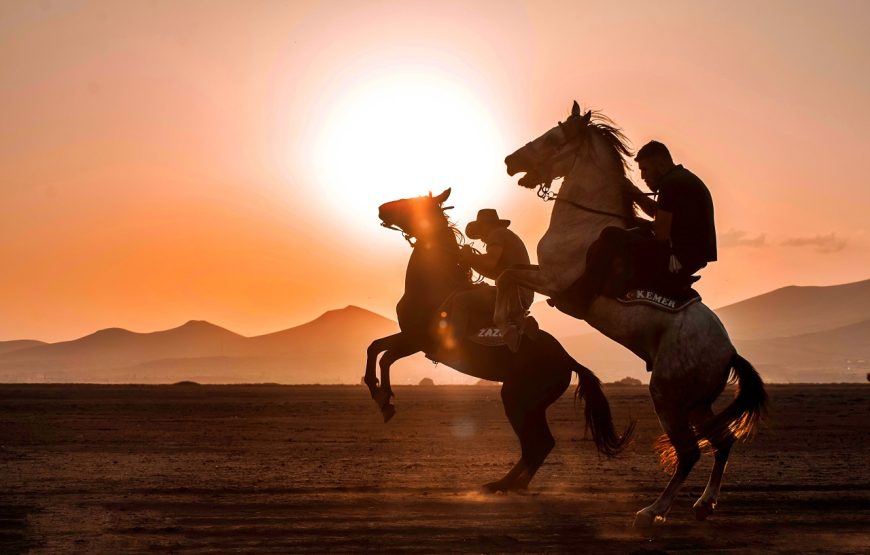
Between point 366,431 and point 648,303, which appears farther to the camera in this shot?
point 366,431

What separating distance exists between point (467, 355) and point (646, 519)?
3.40m

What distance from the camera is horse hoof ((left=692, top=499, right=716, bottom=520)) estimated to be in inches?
399

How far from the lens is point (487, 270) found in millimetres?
12586

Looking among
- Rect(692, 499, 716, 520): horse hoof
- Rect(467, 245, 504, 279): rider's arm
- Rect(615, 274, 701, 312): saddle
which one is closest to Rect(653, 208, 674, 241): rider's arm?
Rect(615, 274, 701, 312): saddle

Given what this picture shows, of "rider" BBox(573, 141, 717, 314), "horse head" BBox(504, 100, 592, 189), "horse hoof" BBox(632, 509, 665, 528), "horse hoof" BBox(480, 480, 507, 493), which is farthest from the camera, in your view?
"horse hoof" BBox(480, 480, 507, 493)

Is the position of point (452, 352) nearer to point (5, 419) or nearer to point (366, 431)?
point (366, 431)

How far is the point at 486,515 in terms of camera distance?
34.0 ft

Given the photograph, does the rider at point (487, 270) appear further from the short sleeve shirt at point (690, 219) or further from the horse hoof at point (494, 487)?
the short sleeve shirt at point (690, 219)

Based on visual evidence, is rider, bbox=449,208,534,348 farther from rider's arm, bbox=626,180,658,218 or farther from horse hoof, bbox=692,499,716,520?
horse hoof, bbox=692,499,716,520

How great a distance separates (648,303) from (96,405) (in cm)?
2578

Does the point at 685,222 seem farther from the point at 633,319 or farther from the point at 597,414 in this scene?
the point at 597,414

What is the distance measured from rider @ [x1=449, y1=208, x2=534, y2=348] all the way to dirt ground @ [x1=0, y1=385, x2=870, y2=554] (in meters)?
1.77

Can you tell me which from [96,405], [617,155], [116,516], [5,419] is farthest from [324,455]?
[96,405]

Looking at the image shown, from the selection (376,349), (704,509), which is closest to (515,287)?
(704,509)
